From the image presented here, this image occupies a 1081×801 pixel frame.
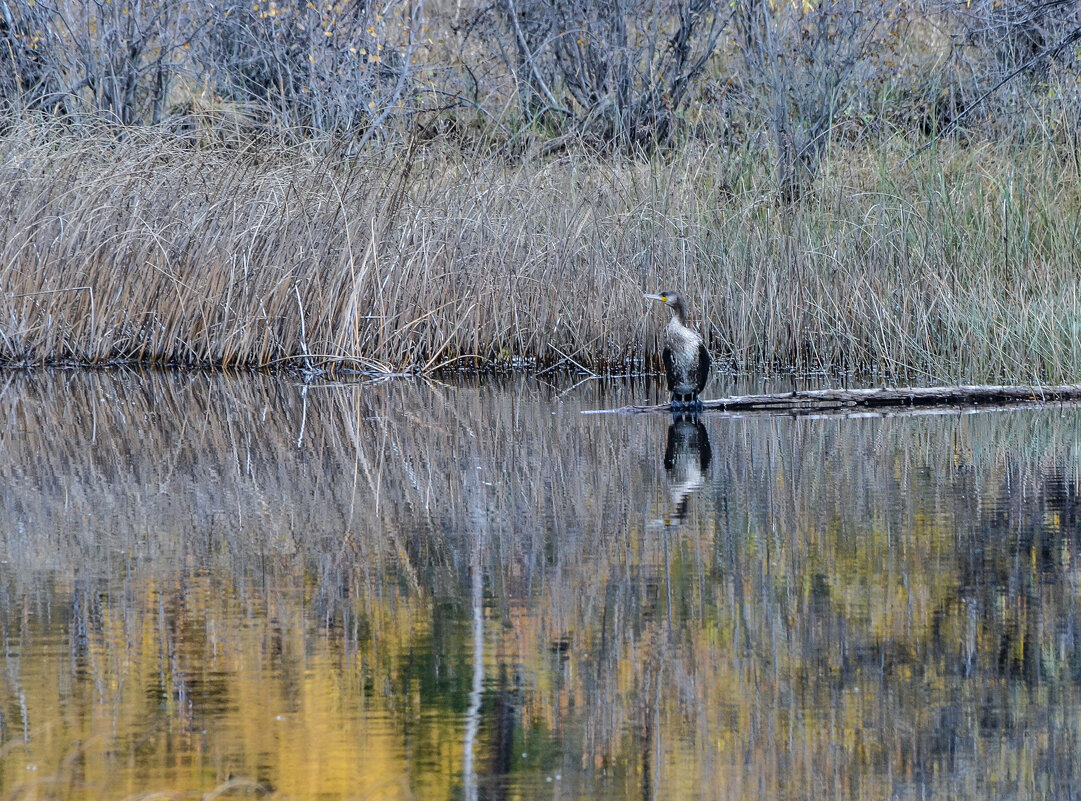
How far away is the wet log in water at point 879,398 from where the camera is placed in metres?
7.34

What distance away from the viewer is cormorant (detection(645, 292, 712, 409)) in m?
7.59

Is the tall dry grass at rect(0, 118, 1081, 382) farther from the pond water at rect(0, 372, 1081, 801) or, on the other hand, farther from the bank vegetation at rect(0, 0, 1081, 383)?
the pond water at rect(0, 372, 1081, 801)

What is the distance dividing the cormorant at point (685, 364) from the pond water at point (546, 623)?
1.40 m

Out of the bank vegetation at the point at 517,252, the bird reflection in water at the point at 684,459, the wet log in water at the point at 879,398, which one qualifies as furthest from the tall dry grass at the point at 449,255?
the bird reflection in water at the point at 684,459

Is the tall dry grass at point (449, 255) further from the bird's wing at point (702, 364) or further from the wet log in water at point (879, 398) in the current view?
the bird's wing at point (702, 364)

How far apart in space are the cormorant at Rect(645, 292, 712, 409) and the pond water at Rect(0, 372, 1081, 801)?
1.40 meters

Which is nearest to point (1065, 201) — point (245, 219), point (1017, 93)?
point (1017, 93)

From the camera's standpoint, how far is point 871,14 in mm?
13078

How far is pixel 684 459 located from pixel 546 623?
8.53ft

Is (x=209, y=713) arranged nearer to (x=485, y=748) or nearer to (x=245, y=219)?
(x=485, y=748)

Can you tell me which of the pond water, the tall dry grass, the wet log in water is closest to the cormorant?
the wet log in water

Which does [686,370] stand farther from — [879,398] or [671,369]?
[879,398]

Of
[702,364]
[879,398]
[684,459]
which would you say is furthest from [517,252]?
[684,459]

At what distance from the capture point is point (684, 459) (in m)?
5.90
